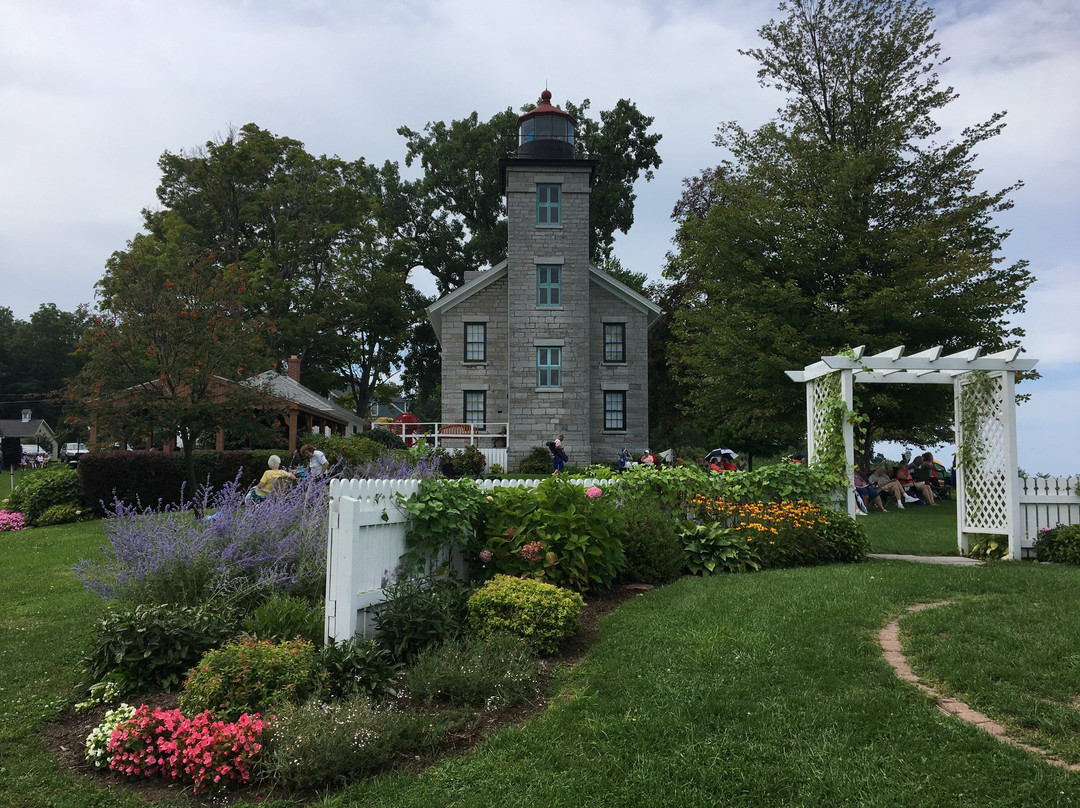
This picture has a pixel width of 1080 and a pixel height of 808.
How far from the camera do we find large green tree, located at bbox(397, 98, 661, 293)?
36.3m

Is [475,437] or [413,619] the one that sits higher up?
[475,437]

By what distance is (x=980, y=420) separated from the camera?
1054 cm

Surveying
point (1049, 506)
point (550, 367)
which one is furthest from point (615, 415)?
A: point (1049, 506)

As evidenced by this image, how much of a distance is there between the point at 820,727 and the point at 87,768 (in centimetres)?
386

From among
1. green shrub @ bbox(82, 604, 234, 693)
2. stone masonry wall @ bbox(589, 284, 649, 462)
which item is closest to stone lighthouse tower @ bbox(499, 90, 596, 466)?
stone masonry wall @ bbox(589, 284, 649, 462)

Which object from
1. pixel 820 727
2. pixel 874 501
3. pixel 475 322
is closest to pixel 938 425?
pixel 874 501

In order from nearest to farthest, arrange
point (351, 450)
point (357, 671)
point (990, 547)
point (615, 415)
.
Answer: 1. point (357, 671)
2. point (990, 547)
3. point (351, 450)
4. point (615, 415)

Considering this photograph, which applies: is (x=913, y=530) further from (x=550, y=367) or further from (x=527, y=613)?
(x=550, y=367)

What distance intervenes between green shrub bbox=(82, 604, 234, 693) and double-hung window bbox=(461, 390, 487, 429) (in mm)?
22982

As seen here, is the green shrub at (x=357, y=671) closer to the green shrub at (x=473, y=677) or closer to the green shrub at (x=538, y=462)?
the green shrub at (x=473, y=677)

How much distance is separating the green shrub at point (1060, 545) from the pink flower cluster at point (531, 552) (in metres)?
7.18

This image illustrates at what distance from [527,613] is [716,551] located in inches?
141

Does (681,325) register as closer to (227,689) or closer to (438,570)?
(438,570)

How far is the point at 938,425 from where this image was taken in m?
22.4
